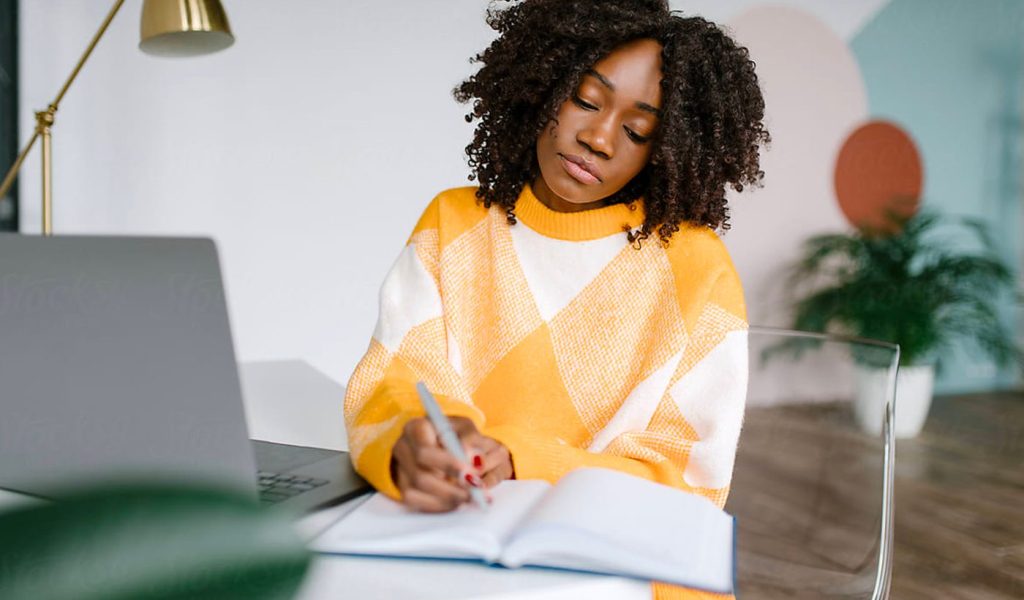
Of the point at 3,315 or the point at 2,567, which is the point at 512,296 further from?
the point at 2,567

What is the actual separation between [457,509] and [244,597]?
0.84 feet

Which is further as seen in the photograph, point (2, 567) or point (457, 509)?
point (457, 509)

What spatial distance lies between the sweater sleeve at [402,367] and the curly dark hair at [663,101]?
118 mm

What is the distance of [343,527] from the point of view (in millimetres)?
636

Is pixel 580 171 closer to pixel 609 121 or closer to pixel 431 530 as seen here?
pixel 609 121

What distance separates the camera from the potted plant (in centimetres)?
366

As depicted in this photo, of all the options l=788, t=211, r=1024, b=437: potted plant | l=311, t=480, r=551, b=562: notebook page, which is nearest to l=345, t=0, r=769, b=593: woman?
l=311, t=480, r=551, b=562: notebook page

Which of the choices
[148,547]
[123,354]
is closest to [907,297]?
[123,354]

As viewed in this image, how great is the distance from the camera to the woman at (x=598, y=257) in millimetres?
909

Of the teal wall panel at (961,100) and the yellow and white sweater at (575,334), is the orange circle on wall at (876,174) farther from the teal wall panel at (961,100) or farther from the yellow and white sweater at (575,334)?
the yellow and white sweater at (575,334)

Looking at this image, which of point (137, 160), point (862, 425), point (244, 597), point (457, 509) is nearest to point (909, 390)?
point (862, 425)

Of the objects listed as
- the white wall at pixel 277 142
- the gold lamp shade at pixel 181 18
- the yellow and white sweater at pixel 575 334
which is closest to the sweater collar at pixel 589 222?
the yellow and white sweater at pixel 575 334

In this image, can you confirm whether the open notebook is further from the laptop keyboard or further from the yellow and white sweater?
the yellow and white sweater

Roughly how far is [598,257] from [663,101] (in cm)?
18
